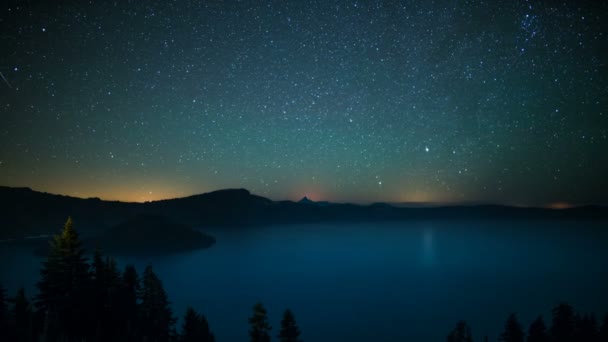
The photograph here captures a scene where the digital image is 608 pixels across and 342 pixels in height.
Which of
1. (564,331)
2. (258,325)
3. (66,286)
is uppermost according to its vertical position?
(66,286)

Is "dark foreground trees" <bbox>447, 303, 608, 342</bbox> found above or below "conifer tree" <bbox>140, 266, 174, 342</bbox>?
below

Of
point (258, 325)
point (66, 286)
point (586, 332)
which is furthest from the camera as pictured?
point (586, 332)

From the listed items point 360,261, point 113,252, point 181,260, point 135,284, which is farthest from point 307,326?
point 113,252

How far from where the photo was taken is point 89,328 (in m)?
13.5

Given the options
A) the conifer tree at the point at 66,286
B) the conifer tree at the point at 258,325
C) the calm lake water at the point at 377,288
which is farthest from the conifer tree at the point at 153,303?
the calm lake water at the point at 377,288

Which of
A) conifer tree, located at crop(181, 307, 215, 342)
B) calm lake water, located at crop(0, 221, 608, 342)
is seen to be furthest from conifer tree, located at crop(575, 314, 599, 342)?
conifer tree, located at crop(181, 307, 215, 342)

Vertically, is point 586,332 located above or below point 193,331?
below

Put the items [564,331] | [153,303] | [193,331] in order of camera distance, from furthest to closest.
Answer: [564,331] → [153,303] → [193,331]

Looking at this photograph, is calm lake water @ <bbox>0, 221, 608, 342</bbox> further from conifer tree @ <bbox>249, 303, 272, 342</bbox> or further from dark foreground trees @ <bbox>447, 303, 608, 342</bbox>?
conifer tree @ <bbox>249, 303, 272, 342</bbox>

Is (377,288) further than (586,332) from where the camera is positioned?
Yes

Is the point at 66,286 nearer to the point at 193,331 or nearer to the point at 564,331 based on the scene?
the point at 193,331

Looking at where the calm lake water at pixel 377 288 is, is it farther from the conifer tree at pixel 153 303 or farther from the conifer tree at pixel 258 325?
the conifer tree at pixel 153 303

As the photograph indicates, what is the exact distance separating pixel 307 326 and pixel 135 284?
2395 inches

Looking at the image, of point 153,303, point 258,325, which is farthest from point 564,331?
point 153,303
